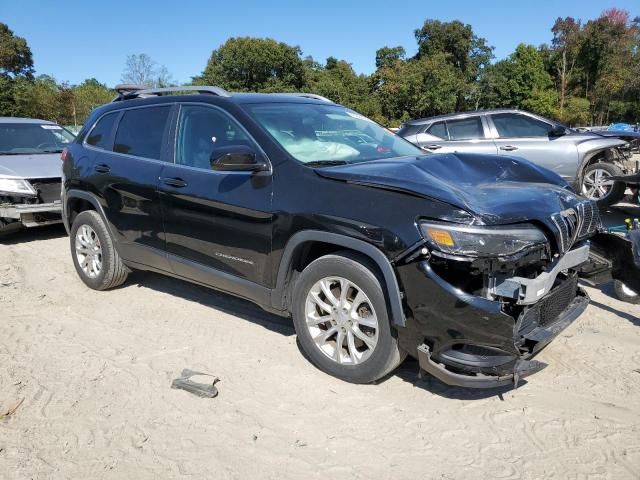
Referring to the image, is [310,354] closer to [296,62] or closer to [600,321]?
[600,321]

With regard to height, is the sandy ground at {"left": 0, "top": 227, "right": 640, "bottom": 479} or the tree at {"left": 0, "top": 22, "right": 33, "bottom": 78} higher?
the tree at {"left": 0, "top": 22, "right": 33, "bottom": 78}

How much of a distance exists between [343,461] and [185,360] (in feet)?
5.39

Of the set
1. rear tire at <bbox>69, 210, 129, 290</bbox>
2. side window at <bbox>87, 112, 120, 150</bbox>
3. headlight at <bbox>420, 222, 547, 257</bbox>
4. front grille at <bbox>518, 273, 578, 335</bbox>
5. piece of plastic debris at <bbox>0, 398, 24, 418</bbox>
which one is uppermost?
side window at <bbox>87, 112, 120, 150</bbox>

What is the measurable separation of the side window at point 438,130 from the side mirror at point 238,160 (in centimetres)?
678

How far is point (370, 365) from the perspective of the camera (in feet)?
10.7

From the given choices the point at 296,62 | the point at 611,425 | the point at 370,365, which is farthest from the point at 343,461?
the point at 296,62

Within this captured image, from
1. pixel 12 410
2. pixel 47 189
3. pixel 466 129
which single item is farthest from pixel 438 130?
pixel 12 410

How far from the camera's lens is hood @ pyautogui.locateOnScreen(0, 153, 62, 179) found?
763 cm

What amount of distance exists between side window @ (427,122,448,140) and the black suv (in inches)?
212

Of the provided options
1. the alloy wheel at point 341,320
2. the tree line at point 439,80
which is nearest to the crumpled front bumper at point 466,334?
the alloy wheel at point 341,320

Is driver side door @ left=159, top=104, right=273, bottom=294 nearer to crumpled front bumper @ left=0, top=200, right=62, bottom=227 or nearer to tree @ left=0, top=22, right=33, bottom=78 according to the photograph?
crumpled front bumper @ left=0, top=200, right=62, bottom=227

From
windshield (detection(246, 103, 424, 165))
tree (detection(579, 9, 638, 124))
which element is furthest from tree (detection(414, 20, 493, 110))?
windshield (detection(246, 103, 424, 165))

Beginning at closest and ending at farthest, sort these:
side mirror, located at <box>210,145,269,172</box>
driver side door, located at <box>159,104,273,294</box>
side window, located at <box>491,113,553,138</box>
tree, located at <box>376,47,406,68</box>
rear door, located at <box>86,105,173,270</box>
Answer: side mirror, located at <box>210,145,269,172</box>
driver side door, located at <box>159,104,273,294</box>
rear door, located at <box>86,105,173,270</box>
side window, located at <box>491,113,553,138</box>
tree, located at <box>376,47,406,68</box>

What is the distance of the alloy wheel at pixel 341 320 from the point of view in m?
3.24
